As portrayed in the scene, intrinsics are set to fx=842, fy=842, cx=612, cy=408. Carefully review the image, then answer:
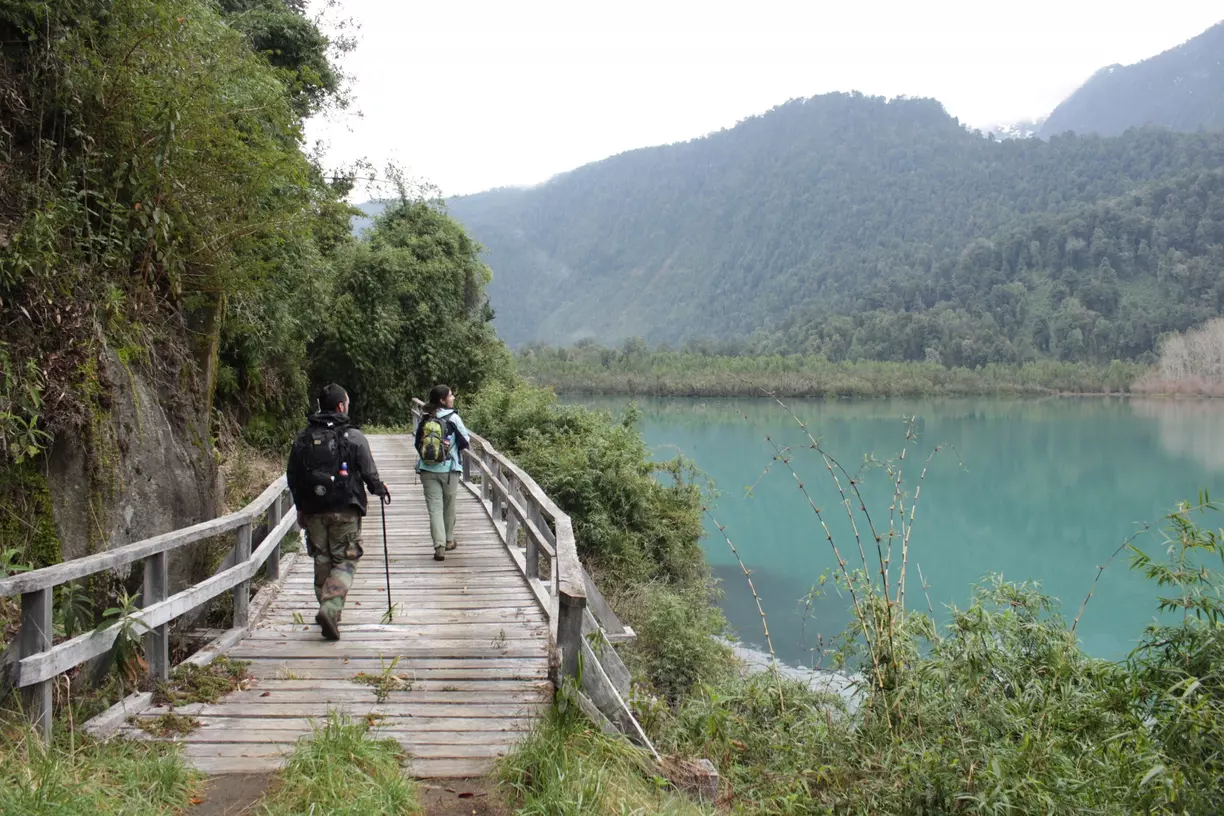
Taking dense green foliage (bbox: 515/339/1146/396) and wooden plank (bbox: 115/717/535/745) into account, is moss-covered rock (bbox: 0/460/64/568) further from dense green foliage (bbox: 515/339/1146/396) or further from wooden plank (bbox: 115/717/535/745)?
dense green foliage (bbox: 515/339/1146/396)

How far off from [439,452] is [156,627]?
3.50 metres

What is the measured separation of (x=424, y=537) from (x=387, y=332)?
1445 cm

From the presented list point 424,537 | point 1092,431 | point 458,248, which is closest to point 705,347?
point 1092,431

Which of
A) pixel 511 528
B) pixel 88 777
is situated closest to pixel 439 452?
pixel 511 528

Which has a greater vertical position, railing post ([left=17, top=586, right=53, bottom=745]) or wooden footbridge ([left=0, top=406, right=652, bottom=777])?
railing post ([left=17, top=586, right=53, bottom=745])

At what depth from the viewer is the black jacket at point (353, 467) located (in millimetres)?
5238

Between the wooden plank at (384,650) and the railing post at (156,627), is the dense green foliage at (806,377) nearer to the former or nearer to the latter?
the wooden plank at (384,650)

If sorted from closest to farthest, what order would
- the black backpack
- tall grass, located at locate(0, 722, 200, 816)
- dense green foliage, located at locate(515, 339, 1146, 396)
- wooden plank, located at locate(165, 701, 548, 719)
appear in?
tall grass, located at locate(0, 722, 200, 816) → wooden plank, located at locate(165, 701, 548, 719) → the black backpack → dense green foliage, located at locate(515, 339, 1146, 396)

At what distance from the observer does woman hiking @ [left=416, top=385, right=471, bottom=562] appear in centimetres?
751

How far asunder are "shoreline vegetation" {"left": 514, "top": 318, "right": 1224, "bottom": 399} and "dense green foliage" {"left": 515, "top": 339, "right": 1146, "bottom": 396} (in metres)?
0.10

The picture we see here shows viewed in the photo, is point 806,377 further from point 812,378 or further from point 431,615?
point 431,615

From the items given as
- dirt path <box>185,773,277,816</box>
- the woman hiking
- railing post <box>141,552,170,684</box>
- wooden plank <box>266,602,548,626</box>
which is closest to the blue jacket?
the woman hiking

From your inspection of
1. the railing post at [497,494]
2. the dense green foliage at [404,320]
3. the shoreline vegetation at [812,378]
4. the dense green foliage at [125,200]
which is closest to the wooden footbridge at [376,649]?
the dense green foliage at [125,200]

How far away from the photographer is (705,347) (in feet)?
437
